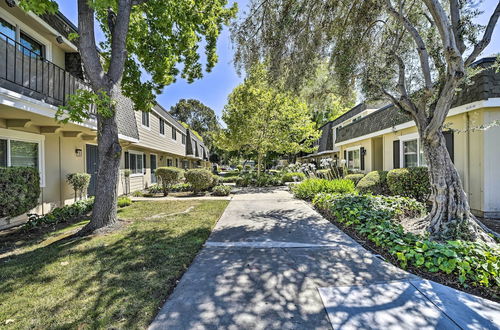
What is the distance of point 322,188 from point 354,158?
7526 mm

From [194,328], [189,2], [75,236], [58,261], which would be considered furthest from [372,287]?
[189,2]

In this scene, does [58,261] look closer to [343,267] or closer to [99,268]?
[99,268]

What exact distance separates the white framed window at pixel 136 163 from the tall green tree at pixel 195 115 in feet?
98.3

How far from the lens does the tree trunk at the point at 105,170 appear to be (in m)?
5.29

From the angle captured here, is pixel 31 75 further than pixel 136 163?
No

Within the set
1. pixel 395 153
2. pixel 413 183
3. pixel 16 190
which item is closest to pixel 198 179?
pixel 16 190

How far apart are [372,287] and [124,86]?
811 centimetres

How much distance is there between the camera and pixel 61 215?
6.32 m

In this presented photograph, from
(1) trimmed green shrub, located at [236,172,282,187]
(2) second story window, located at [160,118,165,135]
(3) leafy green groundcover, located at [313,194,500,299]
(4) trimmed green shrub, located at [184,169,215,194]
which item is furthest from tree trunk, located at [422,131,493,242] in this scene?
(2) second story window, located at [160,118,165,135]

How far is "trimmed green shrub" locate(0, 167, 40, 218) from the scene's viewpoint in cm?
449

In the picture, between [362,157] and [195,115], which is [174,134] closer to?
[362,157]

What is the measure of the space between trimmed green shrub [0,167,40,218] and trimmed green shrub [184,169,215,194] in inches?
261

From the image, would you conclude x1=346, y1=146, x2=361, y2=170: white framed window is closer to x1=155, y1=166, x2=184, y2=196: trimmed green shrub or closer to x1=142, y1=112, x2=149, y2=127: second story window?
x1=155, y1=166, x2=184, y2=196: trimmed green shrub

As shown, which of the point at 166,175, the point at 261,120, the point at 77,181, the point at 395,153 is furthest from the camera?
the point at 261,120
